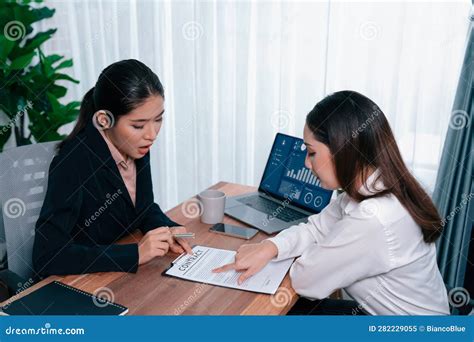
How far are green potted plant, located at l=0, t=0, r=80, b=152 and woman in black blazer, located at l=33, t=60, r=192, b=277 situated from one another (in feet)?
4.05

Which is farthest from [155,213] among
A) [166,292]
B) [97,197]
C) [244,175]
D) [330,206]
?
[244,175]

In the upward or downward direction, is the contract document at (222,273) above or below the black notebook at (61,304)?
below

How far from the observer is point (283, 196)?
1.59 metres

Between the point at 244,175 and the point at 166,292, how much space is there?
1.65 meters

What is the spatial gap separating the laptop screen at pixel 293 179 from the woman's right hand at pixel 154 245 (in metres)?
0.55

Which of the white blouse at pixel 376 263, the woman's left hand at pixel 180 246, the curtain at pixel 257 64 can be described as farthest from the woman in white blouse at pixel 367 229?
the curtain at pixel 257 64

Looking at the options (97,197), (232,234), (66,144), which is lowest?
(232,234)

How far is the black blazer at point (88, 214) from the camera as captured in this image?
3.53ft

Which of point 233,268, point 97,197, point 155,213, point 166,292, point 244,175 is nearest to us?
point 166,292

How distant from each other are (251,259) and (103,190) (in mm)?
465

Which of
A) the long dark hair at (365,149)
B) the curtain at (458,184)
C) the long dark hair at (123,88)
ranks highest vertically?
the long dark hair at (123,88)

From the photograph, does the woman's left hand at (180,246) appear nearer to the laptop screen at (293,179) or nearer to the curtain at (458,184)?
the laptop screen at (293,179)
